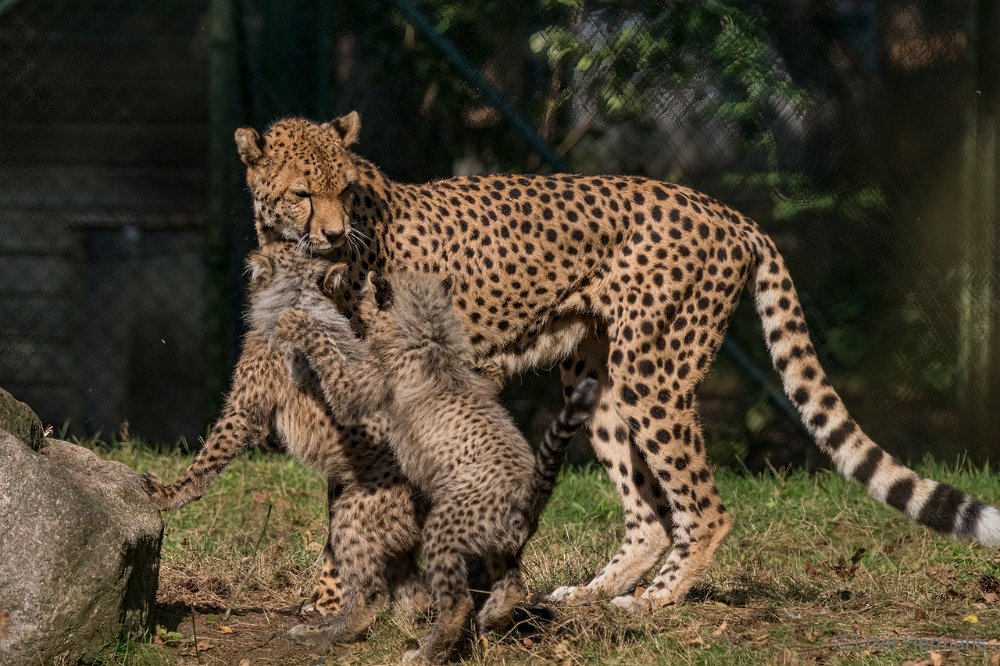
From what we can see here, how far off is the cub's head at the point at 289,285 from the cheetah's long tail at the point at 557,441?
0.86m

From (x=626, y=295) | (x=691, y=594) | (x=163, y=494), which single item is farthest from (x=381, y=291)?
(x=691, y=594)

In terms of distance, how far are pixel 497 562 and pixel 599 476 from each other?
276cm

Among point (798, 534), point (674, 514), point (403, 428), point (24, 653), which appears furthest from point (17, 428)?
point (798, 534)

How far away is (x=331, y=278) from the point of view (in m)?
4.03

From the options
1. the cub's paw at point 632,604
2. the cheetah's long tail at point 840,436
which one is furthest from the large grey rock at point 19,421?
the cheetah's long tail at point 840,436

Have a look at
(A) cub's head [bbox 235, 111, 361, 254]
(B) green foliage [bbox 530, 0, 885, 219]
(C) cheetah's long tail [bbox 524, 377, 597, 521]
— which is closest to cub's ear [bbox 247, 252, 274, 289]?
(A) cub's head [bbox 235, 111, 361, 254]

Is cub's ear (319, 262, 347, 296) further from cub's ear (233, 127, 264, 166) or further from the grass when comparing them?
the grass

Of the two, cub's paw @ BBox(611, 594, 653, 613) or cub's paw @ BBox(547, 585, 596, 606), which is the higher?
cub's paw @ BBox(611, 594, 653, 613)

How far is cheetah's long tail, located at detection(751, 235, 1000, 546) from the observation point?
4.23m

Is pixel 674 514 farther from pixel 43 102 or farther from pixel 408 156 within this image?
pixel 43 102

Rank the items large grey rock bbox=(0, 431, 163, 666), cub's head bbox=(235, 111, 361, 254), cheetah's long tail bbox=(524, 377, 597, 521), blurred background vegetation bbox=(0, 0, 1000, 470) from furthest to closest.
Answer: blurred background vegetation bbox=(0, 0, 1000, 470), cub's head bbox=(235, 111, 361, 254), cheetah's long tail bbox=(524, 377, 597, 521), large grey rock bbox=(0, 431, 163, 666)

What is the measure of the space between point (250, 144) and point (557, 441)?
1644 mm

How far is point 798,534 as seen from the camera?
525 cm

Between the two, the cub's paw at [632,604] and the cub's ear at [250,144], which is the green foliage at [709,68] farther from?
the cub's paw at [632,604]
